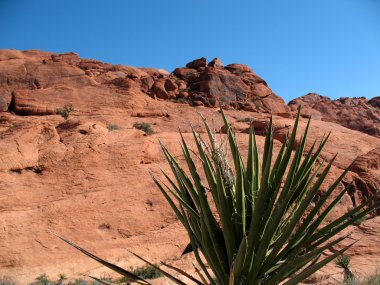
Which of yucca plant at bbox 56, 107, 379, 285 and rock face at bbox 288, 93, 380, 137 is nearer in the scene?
yucca plant at bbox 56, 107, 379, 285

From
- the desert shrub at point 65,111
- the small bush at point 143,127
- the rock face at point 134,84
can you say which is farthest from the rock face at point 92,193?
the rock face at point 134,84

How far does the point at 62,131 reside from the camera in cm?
1338

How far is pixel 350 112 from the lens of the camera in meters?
41.9

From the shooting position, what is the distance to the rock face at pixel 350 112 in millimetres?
36000

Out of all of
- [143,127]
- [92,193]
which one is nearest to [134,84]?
[143,127]

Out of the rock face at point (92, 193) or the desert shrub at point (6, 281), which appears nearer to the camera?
the desert shrub at point (6, 281)

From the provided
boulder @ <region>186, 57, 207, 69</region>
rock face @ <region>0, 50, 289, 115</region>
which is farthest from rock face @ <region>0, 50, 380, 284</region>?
boulder @ <region>186, 57, 207, 69</region>

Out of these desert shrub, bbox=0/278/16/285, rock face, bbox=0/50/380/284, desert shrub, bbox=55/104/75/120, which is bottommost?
desert shrub, bbox=0/278/16/285

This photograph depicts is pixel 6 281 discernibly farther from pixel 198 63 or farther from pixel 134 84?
pixel 198 63

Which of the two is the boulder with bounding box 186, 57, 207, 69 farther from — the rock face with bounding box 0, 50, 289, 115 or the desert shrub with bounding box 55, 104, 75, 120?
the desert shrub with bounding box 55, 104, 75, 120

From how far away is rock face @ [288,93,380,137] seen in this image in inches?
1417

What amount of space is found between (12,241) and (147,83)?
21.8 meters

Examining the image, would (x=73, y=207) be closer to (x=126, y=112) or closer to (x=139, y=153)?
(x=139, y=153)

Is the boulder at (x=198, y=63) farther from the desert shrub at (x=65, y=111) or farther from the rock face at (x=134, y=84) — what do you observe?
the desert shrub at (x=65, y=111)
